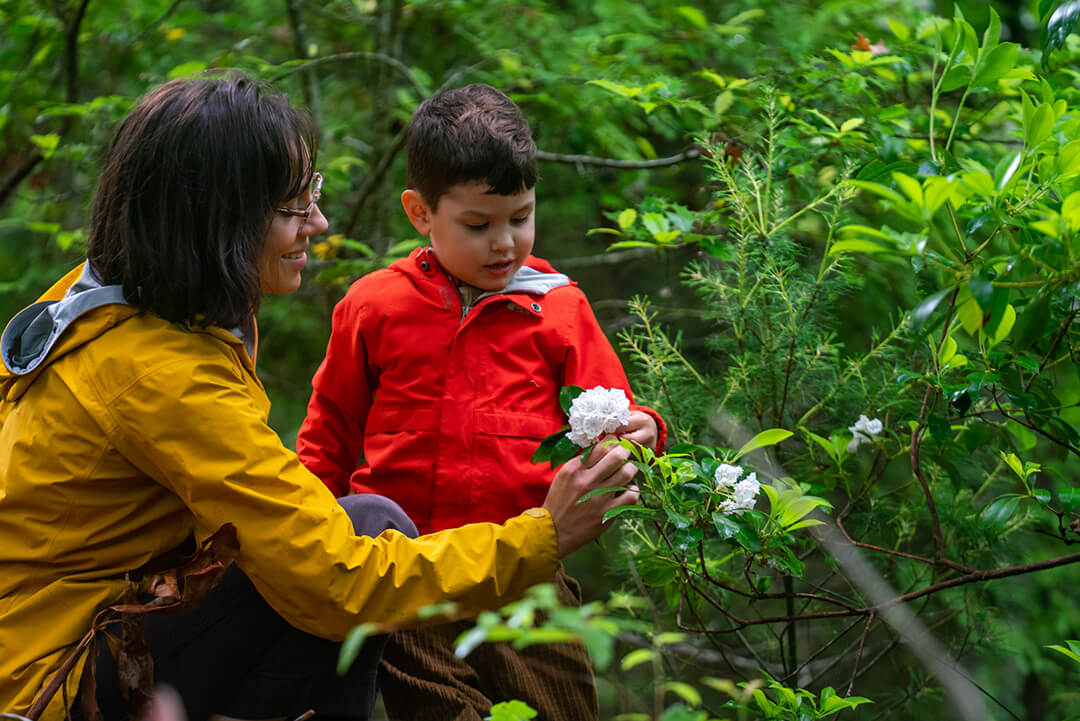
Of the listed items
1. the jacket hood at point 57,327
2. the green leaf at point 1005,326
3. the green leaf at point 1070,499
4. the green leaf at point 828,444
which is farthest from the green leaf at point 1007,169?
the jacket hood at point 57,327

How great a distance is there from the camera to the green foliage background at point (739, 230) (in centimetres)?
186

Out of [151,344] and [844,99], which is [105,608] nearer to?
[151,344]

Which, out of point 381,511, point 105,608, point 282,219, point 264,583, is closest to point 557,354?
point 381,511

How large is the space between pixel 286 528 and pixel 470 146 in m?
0.90

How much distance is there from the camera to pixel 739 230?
2191 millimetres

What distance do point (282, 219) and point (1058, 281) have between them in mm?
1306

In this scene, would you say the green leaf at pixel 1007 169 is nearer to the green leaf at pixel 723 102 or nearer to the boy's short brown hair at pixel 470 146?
the boy's short brown hair at pixel 470 146

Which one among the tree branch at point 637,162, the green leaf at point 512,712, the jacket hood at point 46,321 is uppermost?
the jacket hood at point 46,321

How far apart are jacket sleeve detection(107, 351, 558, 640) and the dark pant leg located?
15 cm

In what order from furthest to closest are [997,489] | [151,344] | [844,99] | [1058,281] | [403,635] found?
[997,489], [844,99], [403,635], [151,344], [1058,281]

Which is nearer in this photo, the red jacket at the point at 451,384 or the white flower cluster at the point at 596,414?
the white flower cluster at the point at 596,414

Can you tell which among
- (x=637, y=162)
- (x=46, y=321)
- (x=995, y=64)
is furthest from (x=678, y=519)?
(x=637, y=162)

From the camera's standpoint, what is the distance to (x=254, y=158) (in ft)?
5.64

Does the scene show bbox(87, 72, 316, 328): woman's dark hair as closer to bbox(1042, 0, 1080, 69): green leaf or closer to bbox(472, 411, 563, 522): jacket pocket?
bbox(472, 411, 563, 522): jacket pocket
